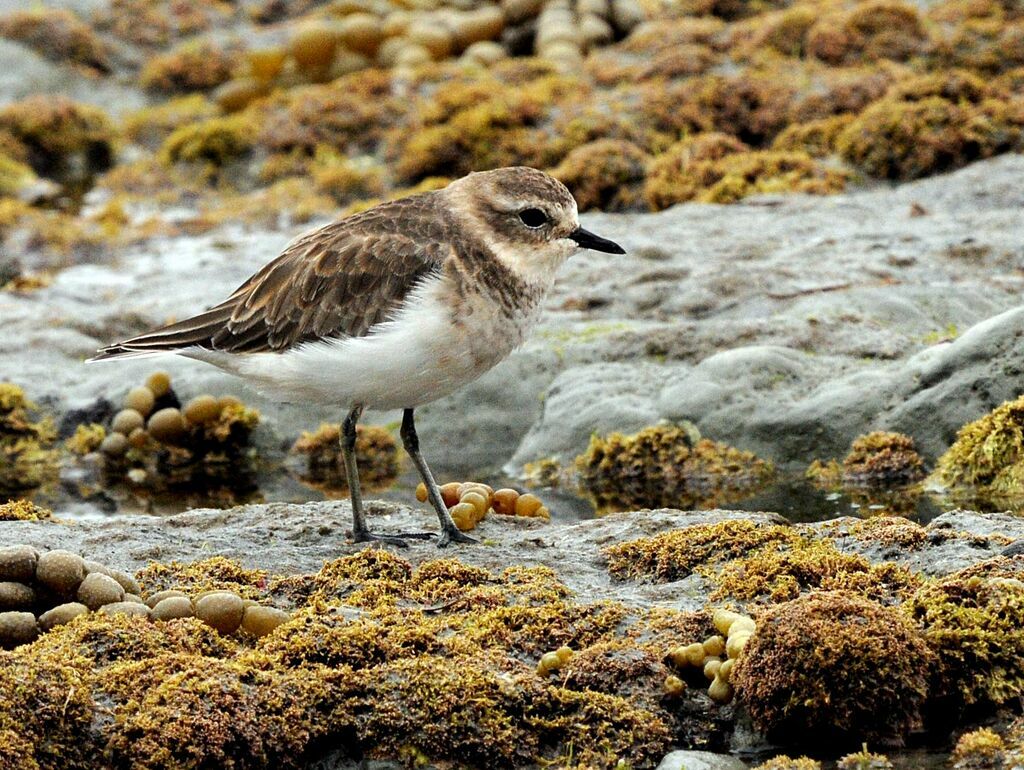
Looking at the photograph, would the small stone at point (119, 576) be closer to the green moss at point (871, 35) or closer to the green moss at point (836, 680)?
the green moss at point (836, 680)

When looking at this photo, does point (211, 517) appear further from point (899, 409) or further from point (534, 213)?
point (899, 409)

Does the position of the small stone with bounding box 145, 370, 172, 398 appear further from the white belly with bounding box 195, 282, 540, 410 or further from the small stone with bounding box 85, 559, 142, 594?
the small stone with bounding box 85, 559, 142, 594

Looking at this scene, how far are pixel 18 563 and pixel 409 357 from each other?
2575 mm

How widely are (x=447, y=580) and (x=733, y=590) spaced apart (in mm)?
1446

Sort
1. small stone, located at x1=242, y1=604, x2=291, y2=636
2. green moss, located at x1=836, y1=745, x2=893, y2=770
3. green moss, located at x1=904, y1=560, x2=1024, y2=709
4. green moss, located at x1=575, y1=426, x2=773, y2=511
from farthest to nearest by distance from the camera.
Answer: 1. green moss, located at x1=575, y1=426, x2=773, y2=511
2. small stone, located at x1=242, y1=604, x2=291, y2=636
3. green moss, located at x1=904, y1=560, x2=1024, y2=709
4. green moss, located at x1=836, y1=745, x2=893, y2=770

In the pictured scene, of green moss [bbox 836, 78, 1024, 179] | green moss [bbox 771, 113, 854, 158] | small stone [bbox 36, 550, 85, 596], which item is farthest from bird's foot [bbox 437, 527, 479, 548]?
green moss [bbox 771, 113, 854, 158]

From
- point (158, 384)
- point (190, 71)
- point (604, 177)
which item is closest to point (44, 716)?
point (158, 384)

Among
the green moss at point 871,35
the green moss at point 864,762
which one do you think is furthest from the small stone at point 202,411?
the green moss at point 871,35

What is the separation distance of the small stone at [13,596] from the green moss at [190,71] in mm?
18529

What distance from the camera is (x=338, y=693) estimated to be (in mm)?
5805

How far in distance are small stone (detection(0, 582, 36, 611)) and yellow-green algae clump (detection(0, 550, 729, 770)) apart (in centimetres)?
29

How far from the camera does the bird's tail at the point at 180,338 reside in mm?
9086

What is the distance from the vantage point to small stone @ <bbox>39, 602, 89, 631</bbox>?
20.5 ft

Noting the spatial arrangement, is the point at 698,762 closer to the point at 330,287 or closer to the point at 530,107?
the point at 330,287
